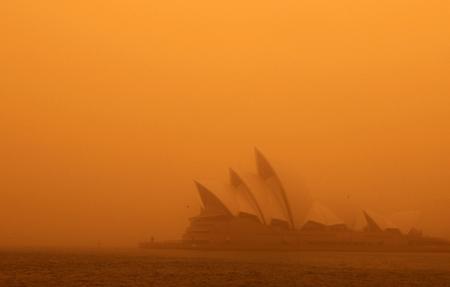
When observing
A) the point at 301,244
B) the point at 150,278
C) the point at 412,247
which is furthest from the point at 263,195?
the point at 150,278

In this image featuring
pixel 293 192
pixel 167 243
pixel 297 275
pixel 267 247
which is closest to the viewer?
pixel 297 275

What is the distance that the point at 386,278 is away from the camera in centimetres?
3488

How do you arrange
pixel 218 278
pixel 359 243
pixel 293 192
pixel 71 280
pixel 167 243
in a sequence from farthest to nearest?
pixel 167 243 → pixel 359 243 → pixel 293 192 → pixel 218 278 → pixel 71 280

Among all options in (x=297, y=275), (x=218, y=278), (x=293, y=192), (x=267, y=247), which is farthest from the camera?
(x=267, y=247)

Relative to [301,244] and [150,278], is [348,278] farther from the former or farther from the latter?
[301,244]

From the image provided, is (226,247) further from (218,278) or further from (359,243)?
(218,278)

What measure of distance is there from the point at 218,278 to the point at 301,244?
127ft

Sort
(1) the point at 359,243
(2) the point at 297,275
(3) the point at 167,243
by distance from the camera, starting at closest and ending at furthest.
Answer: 1. (2) the point at 297,275
2. (1) the point at 359,243
3. (3) the point at 167,243

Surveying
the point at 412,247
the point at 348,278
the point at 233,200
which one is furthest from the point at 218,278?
the point at 412,247

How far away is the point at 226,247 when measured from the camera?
71.6 metres

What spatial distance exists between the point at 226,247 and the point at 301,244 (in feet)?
26.0

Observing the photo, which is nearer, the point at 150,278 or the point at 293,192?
the point at 150,278

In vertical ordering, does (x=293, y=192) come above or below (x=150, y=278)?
above

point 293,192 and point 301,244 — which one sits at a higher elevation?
point 293,192
